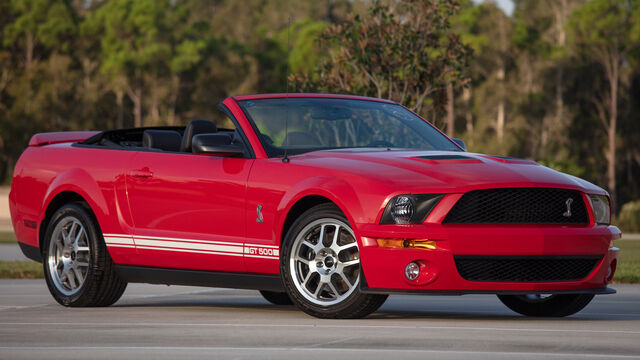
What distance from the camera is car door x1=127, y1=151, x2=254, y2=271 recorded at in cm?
834

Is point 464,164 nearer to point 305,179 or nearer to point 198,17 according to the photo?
point 305,179

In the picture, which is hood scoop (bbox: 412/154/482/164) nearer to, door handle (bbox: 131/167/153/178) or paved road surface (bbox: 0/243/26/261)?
door handle (bbox: 131/167/153/178)

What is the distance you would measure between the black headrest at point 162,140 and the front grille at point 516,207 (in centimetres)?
288

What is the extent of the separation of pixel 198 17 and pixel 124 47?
31287 millimetres

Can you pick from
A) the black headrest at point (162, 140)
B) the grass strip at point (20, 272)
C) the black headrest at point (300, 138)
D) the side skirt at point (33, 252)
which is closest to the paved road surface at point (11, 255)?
the grass strip at point (20, 272)

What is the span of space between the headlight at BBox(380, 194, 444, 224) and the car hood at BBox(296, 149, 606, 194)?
5 centimetres

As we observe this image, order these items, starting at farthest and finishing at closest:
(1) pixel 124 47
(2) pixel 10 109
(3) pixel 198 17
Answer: (3) pixel 198 17
(1) pixel 124 47
(2) pixel 10 109

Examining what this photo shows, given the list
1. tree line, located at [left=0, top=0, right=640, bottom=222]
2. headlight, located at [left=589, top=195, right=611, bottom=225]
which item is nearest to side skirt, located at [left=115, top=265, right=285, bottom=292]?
headlight, located at [left=589, top=195, right=611, bottom=225]

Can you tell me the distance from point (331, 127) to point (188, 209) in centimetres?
119

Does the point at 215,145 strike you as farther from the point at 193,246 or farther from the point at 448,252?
the point at 448,252

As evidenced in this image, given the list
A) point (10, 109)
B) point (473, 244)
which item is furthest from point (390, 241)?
point (10, 109)

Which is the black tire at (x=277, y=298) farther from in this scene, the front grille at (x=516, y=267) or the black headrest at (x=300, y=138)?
the front grille at (x=516, y=267)

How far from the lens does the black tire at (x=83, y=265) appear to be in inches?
365

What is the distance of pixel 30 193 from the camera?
1011 centimetres
